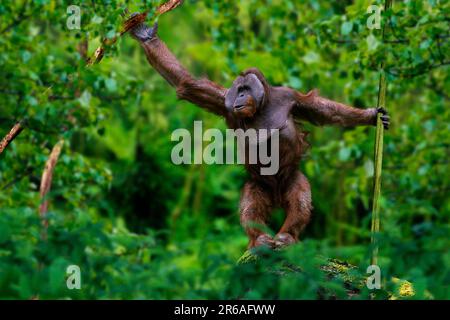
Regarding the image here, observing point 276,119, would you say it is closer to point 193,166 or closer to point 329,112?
point 329,112

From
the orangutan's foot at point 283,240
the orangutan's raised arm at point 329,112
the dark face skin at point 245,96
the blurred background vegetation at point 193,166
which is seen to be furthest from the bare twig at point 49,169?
the orangutan's foot at point 283,240

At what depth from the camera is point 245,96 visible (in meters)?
5.95

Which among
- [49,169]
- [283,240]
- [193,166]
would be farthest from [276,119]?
[193,166]

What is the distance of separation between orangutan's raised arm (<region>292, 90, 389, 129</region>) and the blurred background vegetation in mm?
447

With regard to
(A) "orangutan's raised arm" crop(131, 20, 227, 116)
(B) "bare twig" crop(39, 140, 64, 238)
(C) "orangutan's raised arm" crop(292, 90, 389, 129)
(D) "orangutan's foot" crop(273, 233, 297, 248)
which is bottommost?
(D) "orangutan's foot" crop(273, 233, 297, 248)

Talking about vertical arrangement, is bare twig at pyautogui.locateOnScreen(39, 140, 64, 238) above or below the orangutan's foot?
above

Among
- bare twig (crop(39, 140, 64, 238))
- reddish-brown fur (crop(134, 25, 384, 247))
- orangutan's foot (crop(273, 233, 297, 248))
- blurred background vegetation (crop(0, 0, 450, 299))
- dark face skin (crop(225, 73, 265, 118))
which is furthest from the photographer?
bare twig (crop(39, 140, 64, 238))

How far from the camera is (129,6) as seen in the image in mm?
5457

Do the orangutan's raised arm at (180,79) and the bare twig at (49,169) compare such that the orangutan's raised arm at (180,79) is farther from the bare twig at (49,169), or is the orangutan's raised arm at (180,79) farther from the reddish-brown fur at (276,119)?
the bare twig at (49,169)

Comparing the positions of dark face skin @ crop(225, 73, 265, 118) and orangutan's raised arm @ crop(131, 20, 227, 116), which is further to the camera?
orangutan's raised arm @ crop(131, 20, 227, 116)

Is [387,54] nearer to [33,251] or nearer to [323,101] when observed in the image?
[323,101]

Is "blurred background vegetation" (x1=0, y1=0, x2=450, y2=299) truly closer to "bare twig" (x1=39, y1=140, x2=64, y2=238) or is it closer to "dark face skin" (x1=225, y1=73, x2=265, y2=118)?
"bare twig" (x1=39, y1=140, x2=64, y2=238)

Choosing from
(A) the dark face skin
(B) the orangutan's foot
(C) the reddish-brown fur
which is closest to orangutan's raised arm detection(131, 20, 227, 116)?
(C) the reddish-brown fur

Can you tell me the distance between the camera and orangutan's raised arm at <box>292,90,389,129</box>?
20.4 feet
